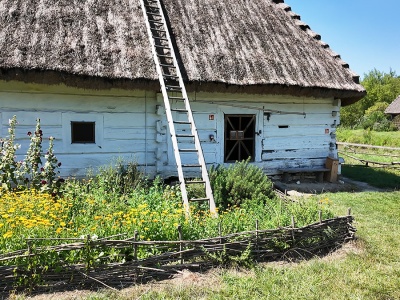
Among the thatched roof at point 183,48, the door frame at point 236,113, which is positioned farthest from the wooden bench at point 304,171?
the thatched roof at point 183,48

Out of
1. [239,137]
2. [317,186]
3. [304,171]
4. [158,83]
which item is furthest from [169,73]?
[317,186]

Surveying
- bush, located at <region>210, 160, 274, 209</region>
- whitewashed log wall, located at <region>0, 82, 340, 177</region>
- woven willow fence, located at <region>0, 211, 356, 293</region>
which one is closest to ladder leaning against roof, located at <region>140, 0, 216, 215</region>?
whitewashed log wall, located at <region>0, 82, 340, 177</region>

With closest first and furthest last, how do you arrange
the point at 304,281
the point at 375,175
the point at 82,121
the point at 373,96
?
the point at 304,281 < the point at 82,121 < the point at 375,175 < the point at 373,96

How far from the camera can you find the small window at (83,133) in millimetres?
7684

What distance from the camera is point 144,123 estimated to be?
26.4 ft

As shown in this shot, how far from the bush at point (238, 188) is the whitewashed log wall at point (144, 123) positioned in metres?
2.06

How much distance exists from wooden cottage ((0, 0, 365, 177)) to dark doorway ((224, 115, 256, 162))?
0.09ft

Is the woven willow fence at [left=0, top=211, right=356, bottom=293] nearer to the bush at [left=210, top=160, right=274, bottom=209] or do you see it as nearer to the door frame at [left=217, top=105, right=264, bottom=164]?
the bush at [left=210, top=160, right=274, bottom=209]

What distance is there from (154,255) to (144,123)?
4.68m

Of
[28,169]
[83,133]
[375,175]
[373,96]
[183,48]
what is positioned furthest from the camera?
[373,96]

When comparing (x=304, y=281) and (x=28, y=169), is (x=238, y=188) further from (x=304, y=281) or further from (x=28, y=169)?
(x=28, y=169)

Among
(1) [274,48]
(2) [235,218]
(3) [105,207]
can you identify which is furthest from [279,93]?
(3) [105,207]

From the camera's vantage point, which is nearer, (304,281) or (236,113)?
(304,281)

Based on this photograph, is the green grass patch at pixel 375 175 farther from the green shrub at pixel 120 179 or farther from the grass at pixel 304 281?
the green shrub at pixel 120 179
